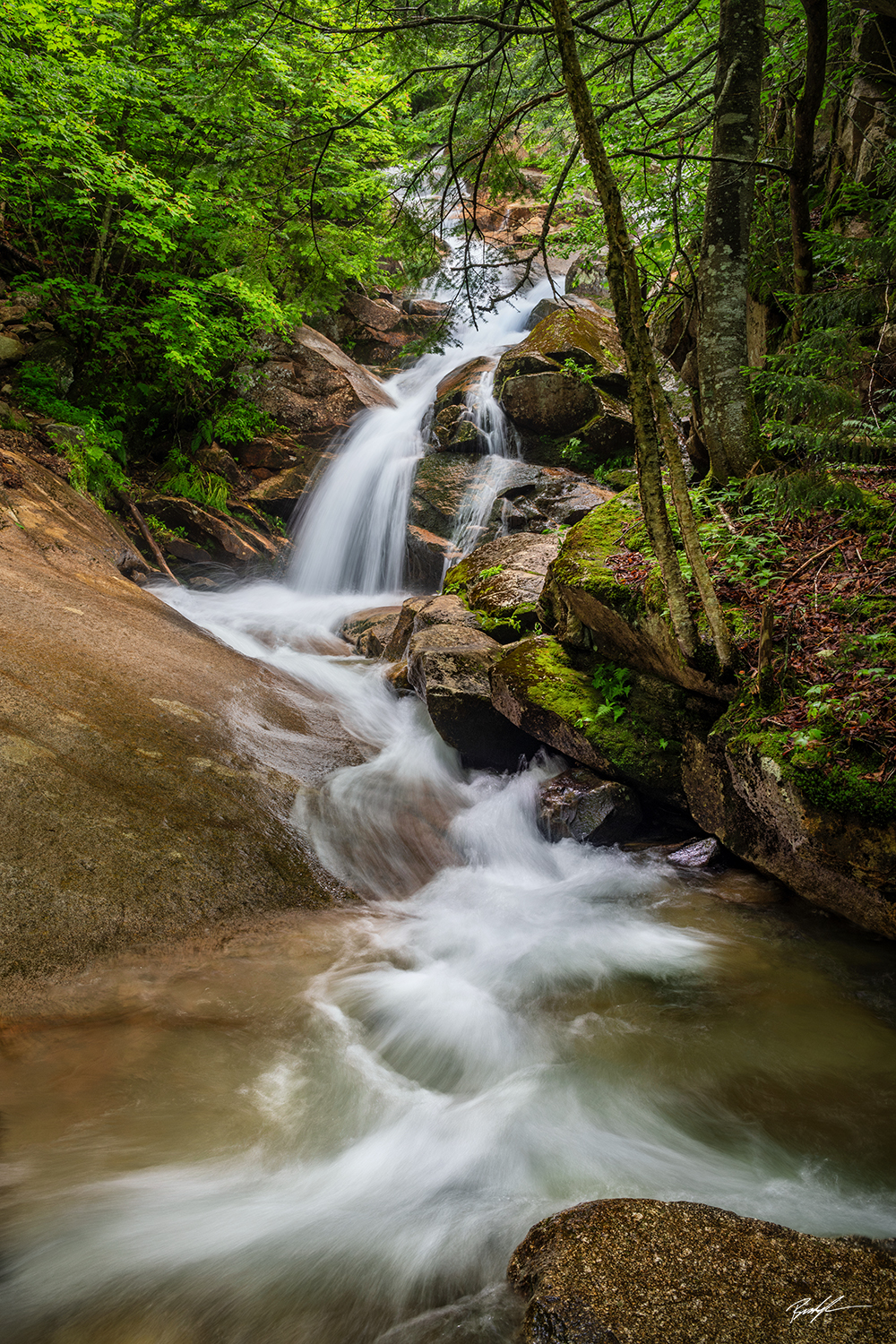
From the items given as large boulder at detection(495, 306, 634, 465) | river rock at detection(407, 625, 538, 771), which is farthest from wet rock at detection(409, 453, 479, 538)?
river rock at detection(407, 625, 538, 771)

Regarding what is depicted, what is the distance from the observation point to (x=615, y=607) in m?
5.27

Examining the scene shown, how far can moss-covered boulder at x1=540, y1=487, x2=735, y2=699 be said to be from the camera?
15.7 ft

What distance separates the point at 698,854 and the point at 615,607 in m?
2.04

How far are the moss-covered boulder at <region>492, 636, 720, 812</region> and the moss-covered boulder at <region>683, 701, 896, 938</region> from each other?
35 cm

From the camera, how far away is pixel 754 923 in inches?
169

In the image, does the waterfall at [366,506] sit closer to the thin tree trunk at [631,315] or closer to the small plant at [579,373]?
the small plant at [579,373]

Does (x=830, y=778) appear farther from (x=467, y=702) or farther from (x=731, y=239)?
(x=731, y=239)

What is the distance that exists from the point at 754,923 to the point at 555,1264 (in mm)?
2957

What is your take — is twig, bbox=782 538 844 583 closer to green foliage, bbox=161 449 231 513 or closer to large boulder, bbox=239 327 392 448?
green foliage, bbox=161 449 231 513

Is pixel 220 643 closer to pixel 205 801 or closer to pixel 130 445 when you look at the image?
pixel 205 801

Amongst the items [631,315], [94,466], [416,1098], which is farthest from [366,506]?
[416,1098]

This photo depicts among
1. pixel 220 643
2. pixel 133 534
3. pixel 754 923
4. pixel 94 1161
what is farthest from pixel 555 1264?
pixel 133 534

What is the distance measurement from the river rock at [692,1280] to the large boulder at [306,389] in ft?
44.3

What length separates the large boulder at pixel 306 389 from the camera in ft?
43.6
